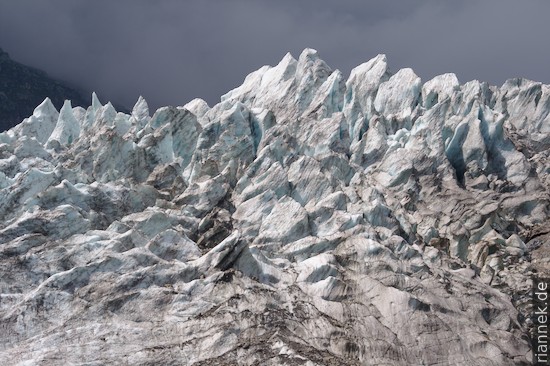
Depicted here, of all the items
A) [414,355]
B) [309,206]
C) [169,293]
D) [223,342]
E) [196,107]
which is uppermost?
[196,107]

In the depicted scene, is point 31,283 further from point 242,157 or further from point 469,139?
point 469,139

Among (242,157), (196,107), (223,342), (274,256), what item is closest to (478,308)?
(274,256)

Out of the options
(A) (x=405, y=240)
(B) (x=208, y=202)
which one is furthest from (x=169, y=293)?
(A) (x=405, y=240)

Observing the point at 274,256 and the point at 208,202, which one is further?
the point at 208,202

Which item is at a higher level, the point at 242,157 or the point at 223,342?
the point at 242,157

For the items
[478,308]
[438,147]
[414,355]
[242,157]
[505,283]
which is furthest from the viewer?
[438,147]

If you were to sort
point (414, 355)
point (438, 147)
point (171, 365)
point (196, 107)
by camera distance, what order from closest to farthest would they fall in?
point (171, 365), point (414, 355), point (438, 147), point (196, 107)

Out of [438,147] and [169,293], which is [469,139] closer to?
[438,147]
